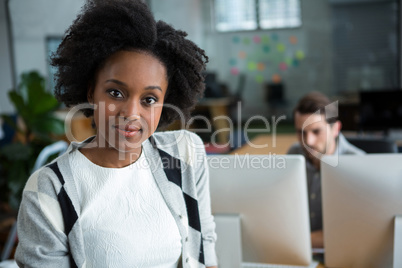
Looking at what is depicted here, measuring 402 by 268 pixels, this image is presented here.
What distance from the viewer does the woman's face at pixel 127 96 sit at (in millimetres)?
1025

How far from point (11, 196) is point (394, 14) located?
5.09 metres

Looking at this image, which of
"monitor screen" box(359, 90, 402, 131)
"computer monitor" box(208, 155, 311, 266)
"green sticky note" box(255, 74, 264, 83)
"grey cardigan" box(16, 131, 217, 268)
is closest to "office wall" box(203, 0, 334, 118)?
"green sticky note" box(255, 74, 264, 83)

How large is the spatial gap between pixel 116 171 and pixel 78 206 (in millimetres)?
139

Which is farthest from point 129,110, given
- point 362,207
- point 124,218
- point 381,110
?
point 381,110

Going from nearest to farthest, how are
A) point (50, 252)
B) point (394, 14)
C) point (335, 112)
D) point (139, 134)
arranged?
point (50, 252) → point (139, 134) → point (335, 112) → point (394, 14)

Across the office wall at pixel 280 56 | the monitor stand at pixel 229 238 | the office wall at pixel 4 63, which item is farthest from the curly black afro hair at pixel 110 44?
the office wall at pixel 280 56

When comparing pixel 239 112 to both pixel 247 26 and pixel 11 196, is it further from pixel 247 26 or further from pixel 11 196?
pixel 11 196

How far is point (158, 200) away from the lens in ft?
3.74

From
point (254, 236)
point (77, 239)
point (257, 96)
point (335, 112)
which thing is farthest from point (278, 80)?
point (77, 239)

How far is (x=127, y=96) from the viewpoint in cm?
103

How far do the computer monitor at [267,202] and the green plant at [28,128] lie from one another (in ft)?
7.49

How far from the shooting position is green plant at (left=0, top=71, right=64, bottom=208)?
127 inches

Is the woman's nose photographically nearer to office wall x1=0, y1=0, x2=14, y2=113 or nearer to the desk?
the desk

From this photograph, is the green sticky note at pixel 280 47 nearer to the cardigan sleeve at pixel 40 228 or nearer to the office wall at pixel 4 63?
the office wall at pixel 4 63
